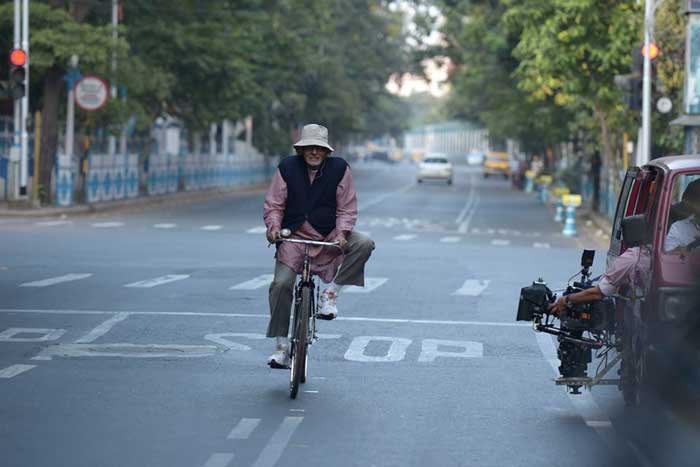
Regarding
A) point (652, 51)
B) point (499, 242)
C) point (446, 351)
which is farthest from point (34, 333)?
point (652, 51)

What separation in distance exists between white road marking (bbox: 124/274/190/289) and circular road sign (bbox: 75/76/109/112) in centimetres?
2007

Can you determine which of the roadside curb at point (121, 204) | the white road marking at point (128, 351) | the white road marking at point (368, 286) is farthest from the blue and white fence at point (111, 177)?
the white road marking at point (128, 351)

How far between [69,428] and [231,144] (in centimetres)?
7774

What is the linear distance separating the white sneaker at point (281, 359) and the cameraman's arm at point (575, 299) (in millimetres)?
2005

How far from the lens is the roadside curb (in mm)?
37625

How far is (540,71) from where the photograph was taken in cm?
3922

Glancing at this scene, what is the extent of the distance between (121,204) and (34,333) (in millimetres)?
31206

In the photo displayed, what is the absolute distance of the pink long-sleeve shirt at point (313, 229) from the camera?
35.7 ft

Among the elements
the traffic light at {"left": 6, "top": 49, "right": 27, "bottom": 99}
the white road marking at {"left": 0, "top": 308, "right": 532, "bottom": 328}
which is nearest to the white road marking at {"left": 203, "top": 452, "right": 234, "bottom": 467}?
the white road marking at {"left": 0, "top": 308, "right": 532, "bottom": 328}

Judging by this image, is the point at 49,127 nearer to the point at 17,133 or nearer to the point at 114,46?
the point at 17,133

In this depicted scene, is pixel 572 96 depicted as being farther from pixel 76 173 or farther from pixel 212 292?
pixel 212 292

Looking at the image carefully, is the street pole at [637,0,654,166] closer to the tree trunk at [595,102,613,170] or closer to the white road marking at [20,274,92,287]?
the tree trunk at [595,102,613,170]

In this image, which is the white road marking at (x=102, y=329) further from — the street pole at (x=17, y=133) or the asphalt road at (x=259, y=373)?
the street pole at (x=17, y=133)

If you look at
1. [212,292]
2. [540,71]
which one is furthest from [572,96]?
[212,292]
